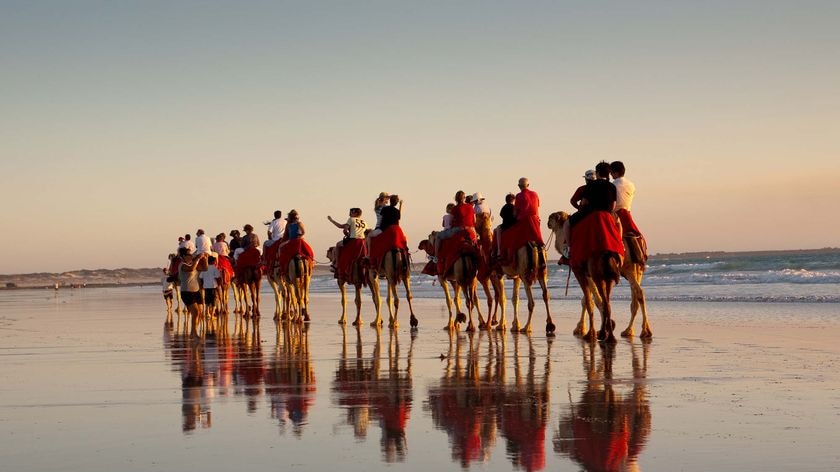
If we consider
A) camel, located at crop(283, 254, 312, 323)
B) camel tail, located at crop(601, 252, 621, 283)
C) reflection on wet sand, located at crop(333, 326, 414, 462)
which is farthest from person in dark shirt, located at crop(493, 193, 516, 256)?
camel, located at crop(283, 254, 312, 323)

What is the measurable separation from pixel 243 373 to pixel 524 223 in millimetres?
7779

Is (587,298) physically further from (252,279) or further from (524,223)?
(252,279)

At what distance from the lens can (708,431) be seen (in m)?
7.98

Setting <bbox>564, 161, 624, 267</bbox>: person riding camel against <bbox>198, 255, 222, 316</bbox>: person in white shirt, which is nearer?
<bbox>564, 161, 624, 267</bbox>: person riding camel

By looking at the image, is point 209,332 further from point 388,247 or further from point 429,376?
point 429,376

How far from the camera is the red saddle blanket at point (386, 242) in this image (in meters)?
21.8

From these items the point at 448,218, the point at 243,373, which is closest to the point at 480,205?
the point at 448,218

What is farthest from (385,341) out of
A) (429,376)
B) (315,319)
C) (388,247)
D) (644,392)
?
(315,319)

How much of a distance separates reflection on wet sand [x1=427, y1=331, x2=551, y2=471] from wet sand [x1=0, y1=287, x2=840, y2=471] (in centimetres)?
2

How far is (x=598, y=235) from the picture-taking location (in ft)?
53.2

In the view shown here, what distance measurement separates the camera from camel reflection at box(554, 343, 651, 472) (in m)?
6.94

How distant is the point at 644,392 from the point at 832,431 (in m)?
2.37

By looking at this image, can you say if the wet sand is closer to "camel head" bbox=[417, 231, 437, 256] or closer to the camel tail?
the camel tail

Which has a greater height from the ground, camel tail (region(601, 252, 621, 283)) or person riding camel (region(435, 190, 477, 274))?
person riding camel (region(435, 190, 477, 274))
